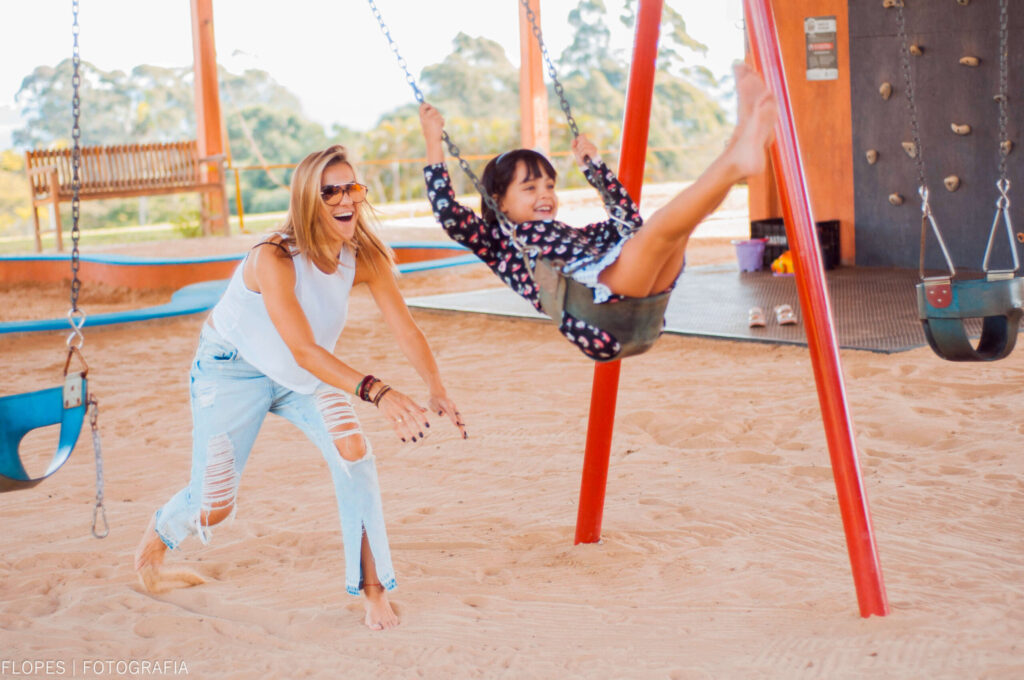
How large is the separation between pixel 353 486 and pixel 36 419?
2.85ft

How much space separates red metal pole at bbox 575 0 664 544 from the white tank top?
3.03 feet

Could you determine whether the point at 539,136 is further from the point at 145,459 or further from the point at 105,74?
the point at 105,74

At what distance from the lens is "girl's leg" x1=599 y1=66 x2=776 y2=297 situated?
215 cm

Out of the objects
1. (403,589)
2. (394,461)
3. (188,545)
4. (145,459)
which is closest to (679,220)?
(403,589)

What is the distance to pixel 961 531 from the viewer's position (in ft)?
10.3

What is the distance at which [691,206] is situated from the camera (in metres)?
2.19

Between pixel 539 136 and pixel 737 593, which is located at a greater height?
pixel 539 136

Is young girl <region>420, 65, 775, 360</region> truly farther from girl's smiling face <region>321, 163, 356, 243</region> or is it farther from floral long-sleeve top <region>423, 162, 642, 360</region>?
girl's smiling face <region>321, 163, 356, 243</region>

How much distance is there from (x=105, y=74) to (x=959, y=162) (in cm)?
2928

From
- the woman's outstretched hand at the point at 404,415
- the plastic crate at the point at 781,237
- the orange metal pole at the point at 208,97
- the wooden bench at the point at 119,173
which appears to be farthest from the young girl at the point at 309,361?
the orange metal pole at the point at 208,97

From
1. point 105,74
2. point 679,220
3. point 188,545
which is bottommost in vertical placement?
point 188,545

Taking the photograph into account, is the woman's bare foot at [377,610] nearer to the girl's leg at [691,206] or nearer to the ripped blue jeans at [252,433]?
the ripped blue jeans at [252,433]

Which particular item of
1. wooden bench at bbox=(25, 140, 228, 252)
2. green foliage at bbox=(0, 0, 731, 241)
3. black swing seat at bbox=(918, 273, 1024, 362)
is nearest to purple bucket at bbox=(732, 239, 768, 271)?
black swing seat at bbox=(918, 273, 1024, 362)

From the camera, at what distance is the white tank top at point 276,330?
2648 millimetres
